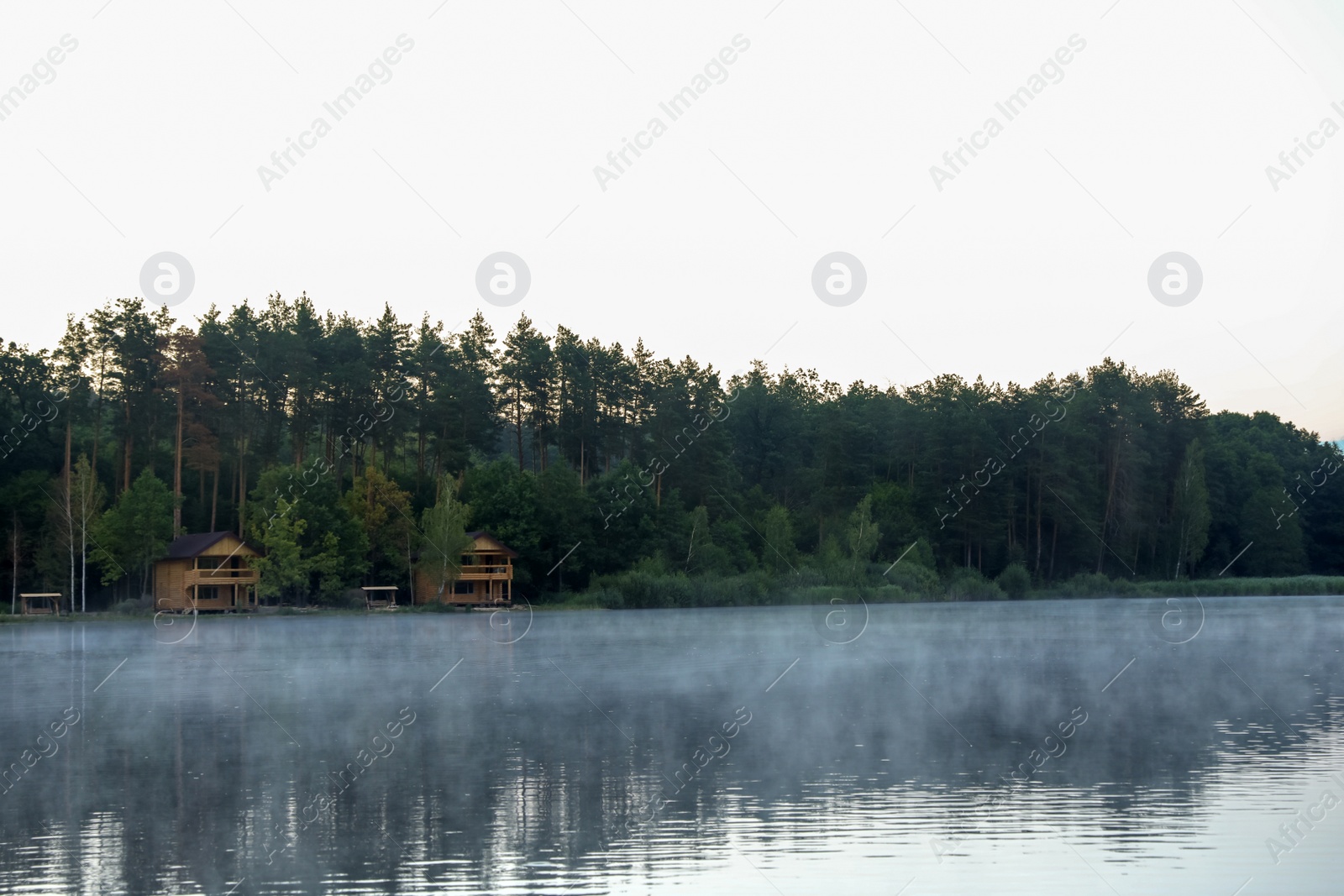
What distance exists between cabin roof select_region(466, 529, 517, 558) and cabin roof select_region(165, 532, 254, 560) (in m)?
14.4

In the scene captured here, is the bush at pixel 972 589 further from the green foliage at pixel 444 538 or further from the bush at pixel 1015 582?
the green foliage at pixel 444 538

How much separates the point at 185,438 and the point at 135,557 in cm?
1118

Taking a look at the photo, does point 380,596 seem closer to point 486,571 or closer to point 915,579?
Answer: point 486,571

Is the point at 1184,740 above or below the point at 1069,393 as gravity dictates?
below

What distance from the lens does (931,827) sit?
593 inches

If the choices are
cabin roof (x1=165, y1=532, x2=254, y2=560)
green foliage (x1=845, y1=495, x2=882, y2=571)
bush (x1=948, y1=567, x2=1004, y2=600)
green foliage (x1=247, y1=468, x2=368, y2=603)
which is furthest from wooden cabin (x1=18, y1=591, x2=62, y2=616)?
bush (x1=948, y1=567, x2=1004, y2=600)

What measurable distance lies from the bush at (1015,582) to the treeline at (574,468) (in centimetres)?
32

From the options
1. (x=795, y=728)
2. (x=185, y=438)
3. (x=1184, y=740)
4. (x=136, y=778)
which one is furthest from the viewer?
(x=185, y=438)

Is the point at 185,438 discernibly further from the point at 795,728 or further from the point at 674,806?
the point at 674,806

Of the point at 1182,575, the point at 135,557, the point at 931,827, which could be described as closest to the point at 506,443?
the point at 135,557

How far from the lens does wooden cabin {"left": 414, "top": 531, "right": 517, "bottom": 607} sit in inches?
3371

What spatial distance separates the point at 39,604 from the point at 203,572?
9858 mm

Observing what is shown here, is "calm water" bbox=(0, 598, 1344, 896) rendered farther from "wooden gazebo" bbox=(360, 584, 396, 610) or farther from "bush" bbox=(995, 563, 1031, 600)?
"bush" bbox=(995, 563, 1031, 600)

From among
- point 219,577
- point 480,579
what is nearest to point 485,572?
point 480,579
